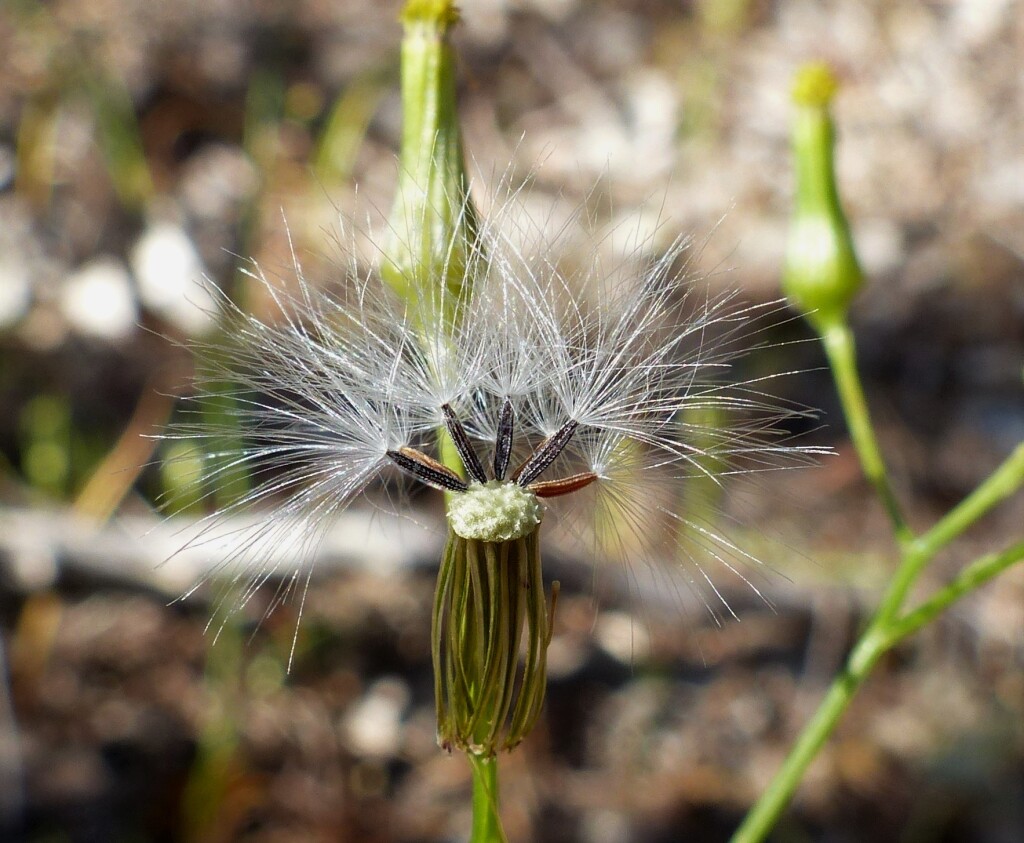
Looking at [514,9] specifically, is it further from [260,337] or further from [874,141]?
[260,337]

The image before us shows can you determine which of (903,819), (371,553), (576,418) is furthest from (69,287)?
(903,819)

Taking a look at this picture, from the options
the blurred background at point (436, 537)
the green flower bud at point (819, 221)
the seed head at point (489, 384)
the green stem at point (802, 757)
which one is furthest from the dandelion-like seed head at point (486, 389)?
the blurred background at point (436, 537)

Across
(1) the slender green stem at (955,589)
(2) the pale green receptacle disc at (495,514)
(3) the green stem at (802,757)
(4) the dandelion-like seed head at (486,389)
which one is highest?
(4) the dandelion-like seed head at (486,389)

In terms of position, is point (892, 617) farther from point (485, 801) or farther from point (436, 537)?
point (436, 537)

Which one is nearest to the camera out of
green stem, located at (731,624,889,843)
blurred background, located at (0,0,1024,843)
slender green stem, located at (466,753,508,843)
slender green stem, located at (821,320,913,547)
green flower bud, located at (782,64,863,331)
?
slender green stem, located at (466,753,508,843)

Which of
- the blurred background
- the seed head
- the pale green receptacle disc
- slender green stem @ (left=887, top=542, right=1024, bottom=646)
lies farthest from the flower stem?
the blurred background

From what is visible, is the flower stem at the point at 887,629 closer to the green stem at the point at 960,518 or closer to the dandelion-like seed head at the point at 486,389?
the green stem at the point at 960,518

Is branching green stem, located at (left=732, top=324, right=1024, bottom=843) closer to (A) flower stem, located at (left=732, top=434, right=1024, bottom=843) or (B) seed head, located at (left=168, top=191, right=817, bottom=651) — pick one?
(A) flower stem, located at (left=732, top=434, right=1024, bottom=843)
